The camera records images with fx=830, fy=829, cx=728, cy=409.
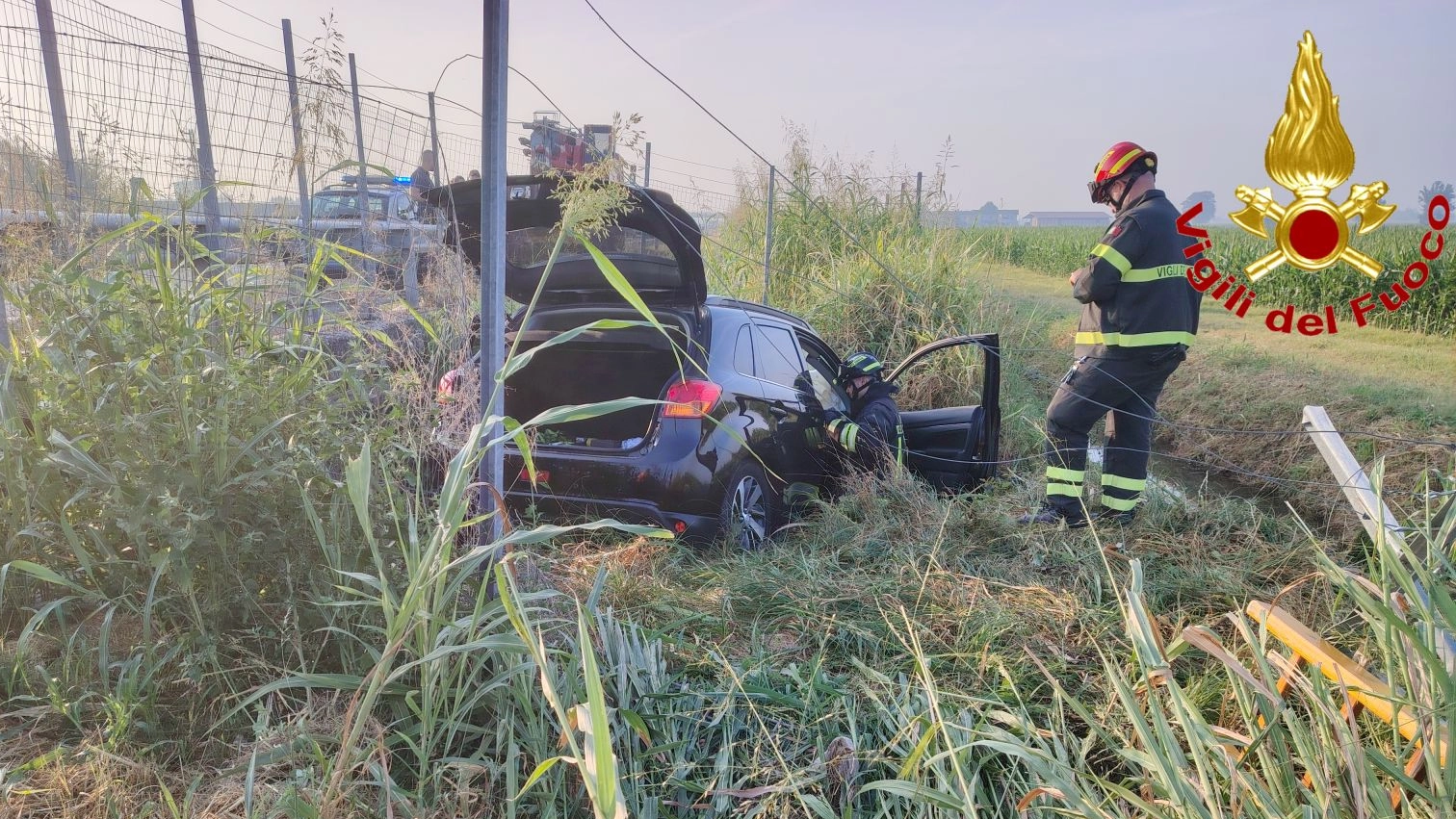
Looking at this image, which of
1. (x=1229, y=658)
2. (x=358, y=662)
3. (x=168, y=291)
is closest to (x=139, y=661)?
(x=358, y=662)

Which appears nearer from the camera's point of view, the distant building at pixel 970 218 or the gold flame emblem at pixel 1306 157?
the gold flame emblem at pixel 1306 157

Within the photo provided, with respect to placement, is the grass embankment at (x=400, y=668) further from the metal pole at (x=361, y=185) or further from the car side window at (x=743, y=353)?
the car side window at (x=743, y=353)

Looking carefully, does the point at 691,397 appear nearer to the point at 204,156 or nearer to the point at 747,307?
the point at 747,307

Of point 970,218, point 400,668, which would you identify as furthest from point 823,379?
point 970,218

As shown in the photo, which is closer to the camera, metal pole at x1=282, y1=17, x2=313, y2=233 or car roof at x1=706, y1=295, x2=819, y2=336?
metal pole at x1=282, y1=17, x2=313, y2=233

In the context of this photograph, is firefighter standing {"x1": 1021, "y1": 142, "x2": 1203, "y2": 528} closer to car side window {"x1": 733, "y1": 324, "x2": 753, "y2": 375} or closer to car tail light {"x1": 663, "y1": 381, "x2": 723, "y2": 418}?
car side window {"x1": 733, "y1": 324, "x2": 753, "y2": 375}

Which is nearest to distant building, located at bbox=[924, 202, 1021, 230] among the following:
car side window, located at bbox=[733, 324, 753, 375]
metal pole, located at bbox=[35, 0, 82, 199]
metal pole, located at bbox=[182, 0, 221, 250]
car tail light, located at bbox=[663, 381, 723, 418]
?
car side window, located at bbox=[733, 324, 753, 375]

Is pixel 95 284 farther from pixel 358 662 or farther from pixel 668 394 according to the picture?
pixel 668 394

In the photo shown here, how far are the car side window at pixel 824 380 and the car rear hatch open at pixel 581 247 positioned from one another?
124 cm

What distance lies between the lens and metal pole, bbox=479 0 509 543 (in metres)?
2.34

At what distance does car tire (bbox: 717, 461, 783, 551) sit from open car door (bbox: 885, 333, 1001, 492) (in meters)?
1.06

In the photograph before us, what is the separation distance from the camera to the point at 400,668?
5.19 ft

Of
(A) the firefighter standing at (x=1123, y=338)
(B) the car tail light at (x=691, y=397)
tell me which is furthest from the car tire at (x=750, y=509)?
(A) the firefighter standing at (x=1123, y=338)

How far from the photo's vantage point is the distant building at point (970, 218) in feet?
30.1
